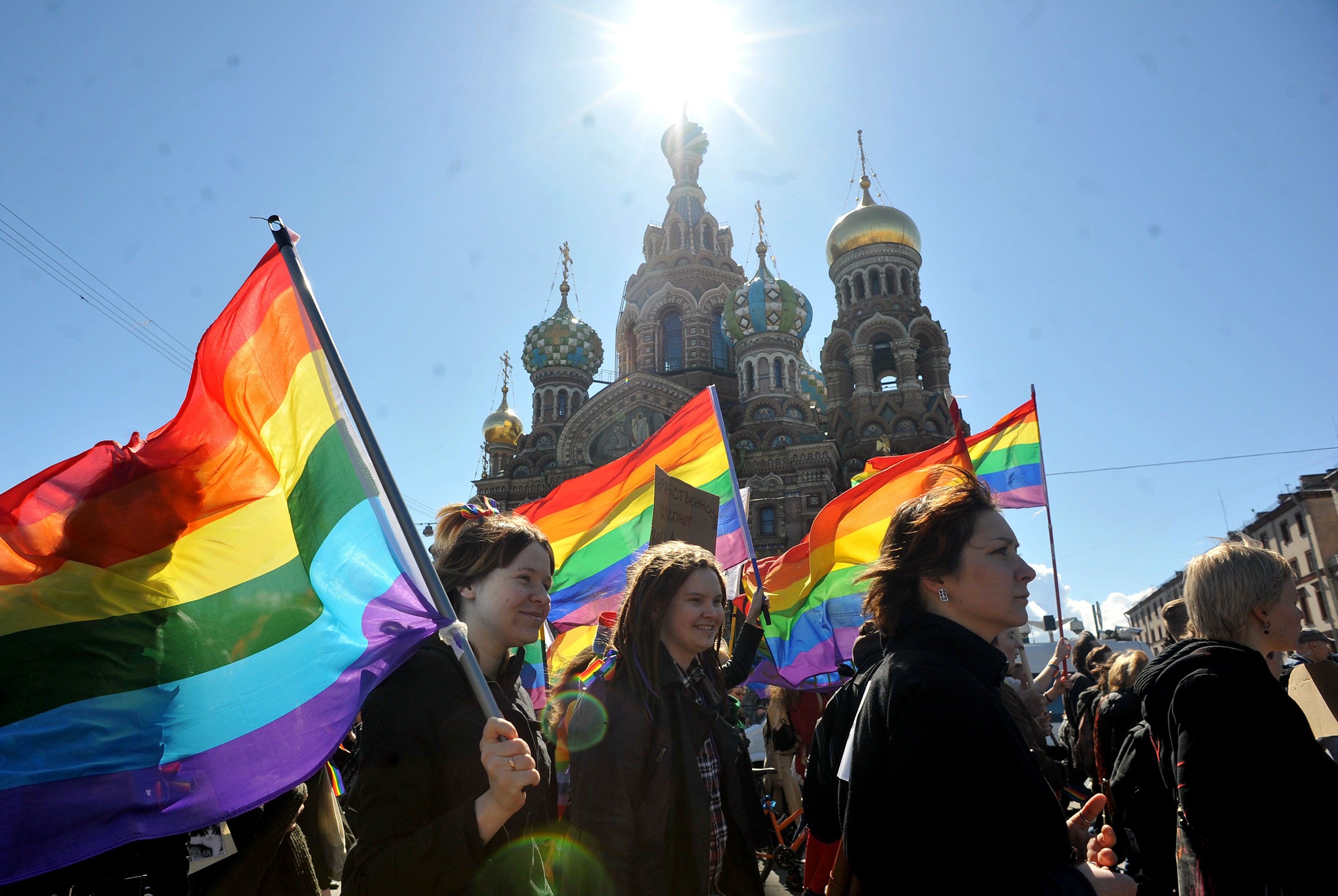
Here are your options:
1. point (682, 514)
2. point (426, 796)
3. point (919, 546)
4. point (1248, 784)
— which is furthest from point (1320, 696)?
point (426, 796)

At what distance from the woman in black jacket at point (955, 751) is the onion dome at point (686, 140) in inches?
1725

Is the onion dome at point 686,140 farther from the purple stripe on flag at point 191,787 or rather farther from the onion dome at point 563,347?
the purple stripe on flag at point 191,787

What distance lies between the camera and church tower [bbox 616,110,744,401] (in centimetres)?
3597

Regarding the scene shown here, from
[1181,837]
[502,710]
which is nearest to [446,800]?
[502,710]

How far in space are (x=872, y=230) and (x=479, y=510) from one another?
33466mm

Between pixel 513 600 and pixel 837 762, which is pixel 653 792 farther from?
pixel 513 600

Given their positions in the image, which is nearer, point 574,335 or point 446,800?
point 446,800

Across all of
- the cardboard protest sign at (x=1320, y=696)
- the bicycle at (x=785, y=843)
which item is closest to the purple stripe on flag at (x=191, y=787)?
the cardboard protest sign at (x=1320, y=696)

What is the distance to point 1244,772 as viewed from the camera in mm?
2340

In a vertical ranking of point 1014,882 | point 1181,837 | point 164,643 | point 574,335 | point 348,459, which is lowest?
point 1181,837

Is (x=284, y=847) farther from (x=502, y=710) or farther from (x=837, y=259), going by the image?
(x=837, y=259)

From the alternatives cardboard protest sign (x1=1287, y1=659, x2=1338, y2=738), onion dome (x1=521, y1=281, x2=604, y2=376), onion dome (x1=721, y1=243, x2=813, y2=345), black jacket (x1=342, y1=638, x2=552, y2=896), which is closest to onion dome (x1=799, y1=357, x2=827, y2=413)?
onion dome (x1=721, y1=243, x2=813, y2=345)

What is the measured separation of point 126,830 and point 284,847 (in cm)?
142

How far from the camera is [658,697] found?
2738mm
